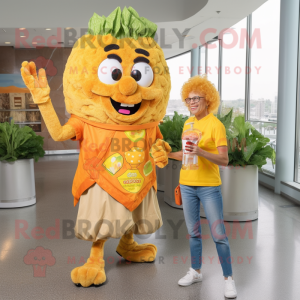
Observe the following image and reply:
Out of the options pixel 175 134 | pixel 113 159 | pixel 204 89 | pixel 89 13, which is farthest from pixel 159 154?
pixel 89 13

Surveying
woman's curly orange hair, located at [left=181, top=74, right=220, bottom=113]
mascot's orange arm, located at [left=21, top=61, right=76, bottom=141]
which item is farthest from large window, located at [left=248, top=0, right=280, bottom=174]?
mascot's orange arm, located at [left=21, top=61, right=76, bottom=141]

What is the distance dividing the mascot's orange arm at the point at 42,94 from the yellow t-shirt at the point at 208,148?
89 centimetres

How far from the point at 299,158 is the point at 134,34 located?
11.8 feet

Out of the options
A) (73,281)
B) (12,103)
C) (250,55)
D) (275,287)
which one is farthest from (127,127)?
(12,103)

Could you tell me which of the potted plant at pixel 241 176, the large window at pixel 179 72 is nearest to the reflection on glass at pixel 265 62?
the potted plant at pixel 241 176

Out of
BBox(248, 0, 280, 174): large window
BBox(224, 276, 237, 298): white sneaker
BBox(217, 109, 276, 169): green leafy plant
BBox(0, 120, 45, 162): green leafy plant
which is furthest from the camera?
BBox(248, 0, 280, 174): large window

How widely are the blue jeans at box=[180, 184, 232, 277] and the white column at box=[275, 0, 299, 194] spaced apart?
326 centimetres

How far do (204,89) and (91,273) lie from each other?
1.48 meters

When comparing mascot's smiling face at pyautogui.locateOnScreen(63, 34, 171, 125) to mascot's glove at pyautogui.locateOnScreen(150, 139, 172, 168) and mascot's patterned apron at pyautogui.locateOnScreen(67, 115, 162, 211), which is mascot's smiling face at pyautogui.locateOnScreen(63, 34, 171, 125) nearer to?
mascot's patterned apron at pyautogui.locateOnScreen(67, 115, 162, 211)

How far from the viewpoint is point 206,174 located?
89.6 inches

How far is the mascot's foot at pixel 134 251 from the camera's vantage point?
2.94 meters

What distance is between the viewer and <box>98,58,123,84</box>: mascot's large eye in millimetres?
2438

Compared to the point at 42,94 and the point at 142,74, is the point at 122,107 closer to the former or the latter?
the point at 142,74

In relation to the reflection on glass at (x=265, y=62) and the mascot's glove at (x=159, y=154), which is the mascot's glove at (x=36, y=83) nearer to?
the mascot's glove at (x=159, y=154)
